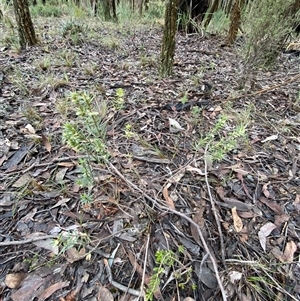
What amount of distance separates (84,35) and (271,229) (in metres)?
3.70

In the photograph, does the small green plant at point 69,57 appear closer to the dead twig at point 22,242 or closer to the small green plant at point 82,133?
the small green plant at point 82,133

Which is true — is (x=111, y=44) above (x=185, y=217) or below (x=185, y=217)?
above

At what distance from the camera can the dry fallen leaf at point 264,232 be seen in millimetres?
1231

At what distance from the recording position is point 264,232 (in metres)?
1.27

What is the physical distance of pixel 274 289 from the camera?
42.4 inches

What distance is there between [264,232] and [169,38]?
2.03 meters

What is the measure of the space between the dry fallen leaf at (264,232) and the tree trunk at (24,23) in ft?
11.2

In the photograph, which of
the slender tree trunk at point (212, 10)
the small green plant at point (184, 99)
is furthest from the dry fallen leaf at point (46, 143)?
the slender tree trunk at point (212, 10)

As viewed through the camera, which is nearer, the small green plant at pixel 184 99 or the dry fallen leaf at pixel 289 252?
the dry fallen leaf at pixel 289 252

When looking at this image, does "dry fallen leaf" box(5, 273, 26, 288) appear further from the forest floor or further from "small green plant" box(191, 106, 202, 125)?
"small green plant" box(191, 106, 202, 125)

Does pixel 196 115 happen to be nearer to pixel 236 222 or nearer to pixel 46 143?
pixel 236 222

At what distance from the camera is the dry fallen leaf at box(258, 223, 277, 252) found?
123cm

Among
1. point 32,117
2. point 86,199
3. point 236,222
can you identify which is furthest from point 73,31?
point 236,222

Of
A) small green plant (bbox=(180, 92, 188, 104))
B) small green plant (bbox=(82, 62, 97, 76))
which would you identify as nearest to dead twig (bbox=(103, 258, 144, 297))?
small green plant (bbox=(180, 92, 188, 104))
